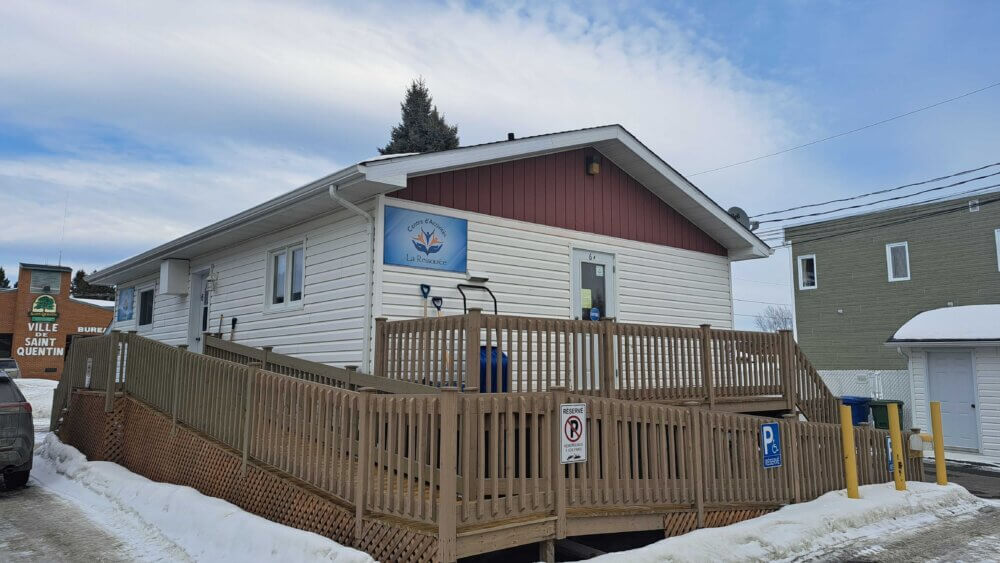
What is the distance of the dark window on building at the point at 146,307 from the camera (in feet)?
54.1

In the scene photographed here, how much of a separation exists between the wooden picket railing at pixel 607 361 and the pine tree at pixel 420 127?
2786cm

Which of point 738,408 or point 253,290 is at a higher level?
point 253,290

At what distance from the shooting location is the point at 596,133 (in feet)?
36.6

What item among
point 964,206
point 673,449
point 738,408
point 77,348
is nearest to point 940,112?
point 964,206

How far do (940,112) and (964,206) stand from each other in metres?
3.46

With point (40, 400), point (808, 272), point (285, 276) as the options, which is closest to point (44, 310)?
point (40, 400)

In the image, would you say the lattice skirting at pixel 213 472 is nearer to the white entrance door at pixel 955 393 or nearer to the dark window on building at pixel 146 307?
the dark window on building at pixel 146 307

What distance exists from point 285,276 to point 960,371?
1587 centimetres

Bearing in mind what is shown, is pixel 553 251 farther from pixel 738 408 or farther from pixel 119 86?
pixel 119 86

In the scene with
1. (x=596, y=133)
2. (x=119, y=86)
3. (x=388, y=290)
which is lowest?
(x=388, y=290)

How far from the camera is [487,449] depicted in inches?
268

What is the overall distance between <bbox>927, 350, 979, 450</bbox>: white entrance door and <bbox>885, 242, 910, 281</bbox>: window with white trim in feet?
24.2

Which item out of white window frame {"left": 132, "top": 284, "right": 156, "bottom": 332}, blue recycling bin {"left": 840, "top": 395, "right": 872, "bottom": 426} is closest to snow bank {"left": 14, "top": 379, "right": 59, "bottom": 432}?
white window frame {"left": 132, "top": 284, "right": 156, "bottom": 332}

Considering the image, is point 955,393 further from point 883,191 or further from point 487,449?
point 487,449
